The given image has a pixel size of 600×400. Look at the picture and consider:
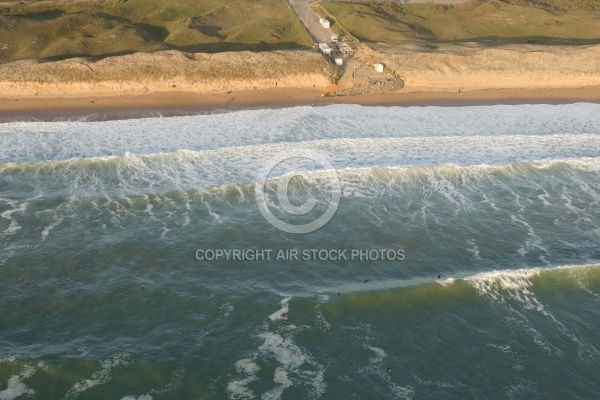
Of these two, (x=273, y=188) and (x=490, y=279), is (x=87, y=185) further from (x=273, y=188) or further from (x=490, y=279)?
(x=490, y=279)

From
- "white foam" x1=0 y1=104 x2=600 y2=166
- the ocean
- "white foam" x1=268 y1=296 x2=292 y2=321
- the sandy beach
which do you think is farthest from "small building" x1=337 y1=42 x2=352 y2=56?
"white foam" x1=268 y1=296 x2=292 y2=321

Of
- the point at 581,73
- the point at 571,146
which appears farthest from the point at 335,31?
the point at 571,146

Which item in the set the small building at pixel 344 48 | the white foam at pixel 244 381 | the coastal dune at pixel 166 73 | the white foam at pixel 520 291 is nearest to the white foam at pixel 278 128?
the coastal dune at pixel 166 73

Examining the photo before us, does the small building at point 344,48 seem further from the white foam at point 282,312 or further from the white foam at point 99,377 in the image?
the white foam at point 99,377

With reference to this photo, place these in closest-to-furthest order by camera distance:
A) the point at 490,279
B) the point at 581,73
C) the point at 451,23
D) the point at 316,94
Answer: the point at 490,279 → the point at 316,94 → the point at 581,73 → the point at 451,23

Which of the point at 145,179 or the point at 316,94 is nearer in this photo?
the point at 145,179

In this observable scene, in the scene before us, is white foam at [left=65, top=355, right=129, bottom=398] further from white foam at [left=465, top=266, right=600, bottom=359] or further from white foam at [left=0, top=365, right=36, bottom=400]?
white foam at [left=465, top=266, right=600, bottom=359]

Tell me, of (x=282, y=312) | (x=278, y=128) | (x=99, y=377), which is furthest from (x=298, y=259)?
(x=278, y=128)
